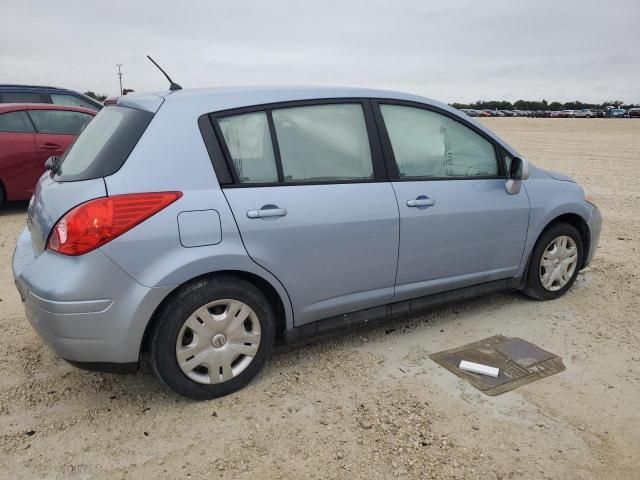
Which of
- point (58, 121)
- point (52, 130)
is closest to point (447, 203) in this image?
point (52, 130)

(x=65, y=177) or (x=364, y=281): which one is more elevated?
(x=65, y=177)

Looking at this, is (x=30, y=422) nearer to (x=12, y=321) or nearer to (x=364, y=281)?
(x=12, y=321)

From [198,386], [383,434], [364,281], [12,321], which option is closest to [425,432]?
[383,434]

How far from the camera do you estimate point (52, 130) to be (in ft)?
26.2

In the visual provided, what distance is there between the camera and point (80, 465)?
253 centimetres

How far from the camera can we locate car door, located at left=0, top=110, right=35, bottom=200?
7516 mm

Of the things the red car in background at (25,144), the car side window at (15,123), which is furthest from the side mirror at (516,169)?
the car side window at (15,123)

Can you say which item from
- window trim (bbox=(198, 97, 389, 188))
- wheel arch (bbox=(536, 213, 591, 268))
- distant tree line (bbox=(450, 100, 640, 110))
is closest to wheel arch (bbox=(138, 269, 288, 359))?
window trim (bbox=(198, 97, 389, 188))

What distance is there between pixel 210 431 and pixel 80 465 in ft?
1.97

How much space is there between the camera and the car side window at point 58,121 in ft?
26.0

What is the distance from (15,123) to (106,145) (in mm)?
5839

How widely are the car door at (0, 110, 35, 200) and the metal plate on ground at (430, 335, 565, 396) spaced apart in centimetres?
649

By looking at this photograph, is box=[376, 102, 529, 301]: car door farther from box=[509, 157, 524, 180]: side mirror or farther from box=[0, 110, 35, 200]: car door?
box=[0, 110, 35, 200]: car door

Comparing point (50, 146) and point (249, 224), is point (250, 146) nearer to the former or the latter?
point (249, 224)
